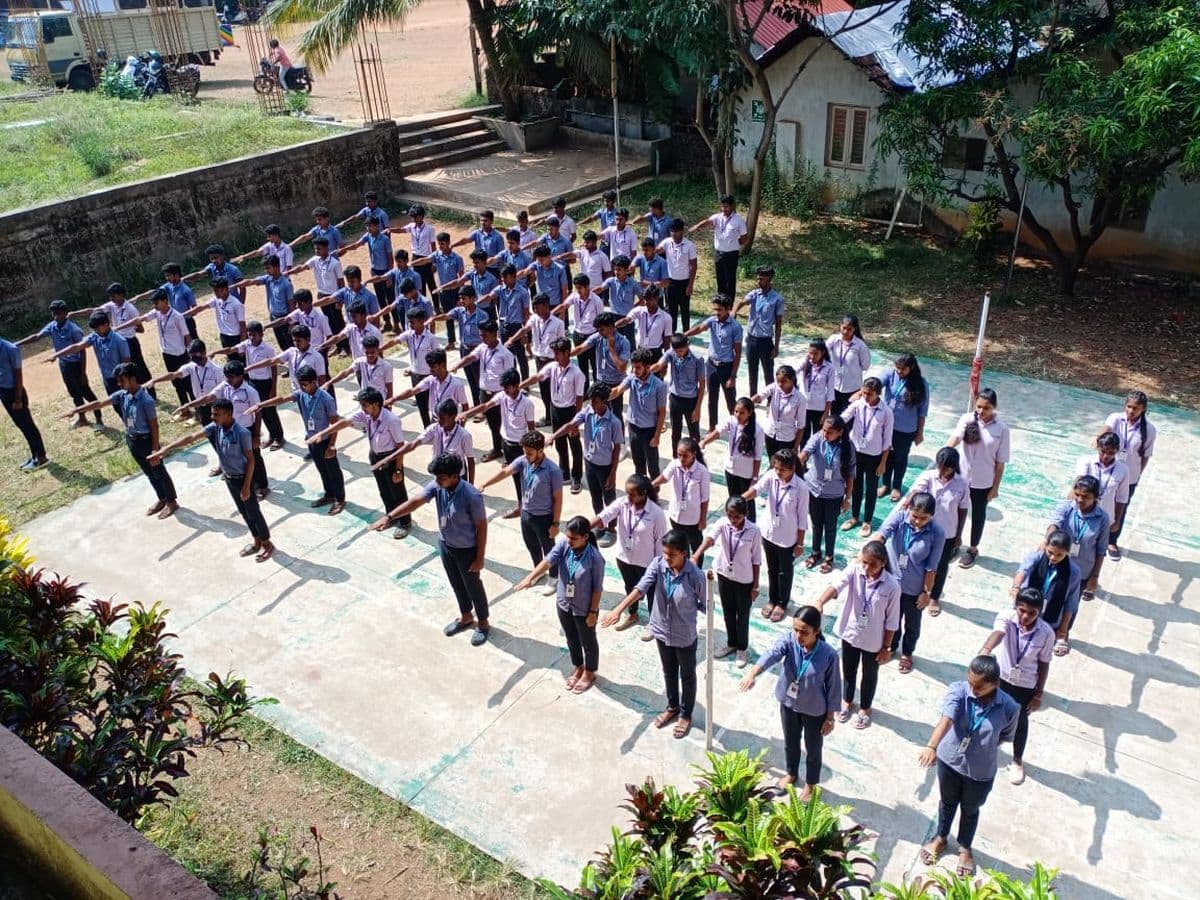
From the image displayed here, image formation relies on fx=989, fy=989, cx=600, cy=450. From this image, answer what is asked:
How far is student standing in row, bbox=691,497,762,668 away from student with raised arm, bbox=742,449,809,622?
0.75 feet

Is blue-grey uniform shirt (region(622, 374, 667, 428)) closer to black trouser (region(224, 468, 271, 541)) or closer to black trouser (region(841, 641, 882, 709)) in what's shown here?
black trouser (region(841, 641, 882, 709))

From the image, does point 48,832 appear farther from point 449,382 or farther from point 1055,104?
point 1055,104

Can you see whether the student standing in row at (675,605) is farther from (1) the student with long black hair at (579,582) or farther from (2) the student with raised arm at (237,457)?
(2) the student with raised arm at (237,457)

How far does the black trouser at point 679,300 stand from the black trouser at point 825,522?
4.41 meters

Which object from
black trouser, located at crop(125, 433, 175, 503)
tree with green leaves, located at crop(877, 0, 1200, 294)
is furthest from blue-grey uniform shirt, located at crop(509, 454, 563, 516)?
tree with green leaves, located at crop(877, 0, 1200, 294)

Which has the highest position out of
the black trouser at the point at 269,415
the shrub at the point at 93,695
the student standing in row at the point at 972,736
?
the shrub at the point at 93,695

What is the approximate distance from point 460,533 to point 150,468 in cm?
365

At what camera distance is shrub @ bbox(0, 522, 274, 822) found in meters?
4.00

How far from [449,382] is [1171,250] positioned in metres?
9.92

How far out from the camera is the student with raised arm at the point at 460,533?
647 centimetres

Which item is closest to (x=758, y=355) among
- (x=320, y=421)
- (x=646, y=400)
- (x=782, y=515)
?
(x=646, y=400)

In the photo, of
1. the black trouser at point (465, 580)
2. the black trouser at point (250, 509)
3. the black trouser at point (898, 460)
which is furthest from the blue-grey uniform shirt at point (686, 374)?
the black trouser at point (250, 509)

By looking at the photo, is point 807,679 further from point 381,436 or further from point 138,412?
point 138,412

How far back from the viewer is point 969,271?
13336 millimetres
